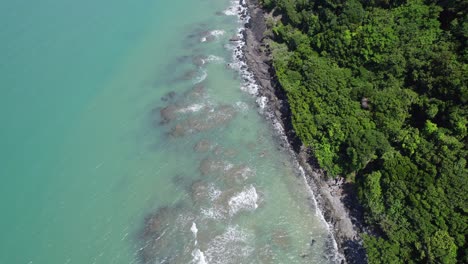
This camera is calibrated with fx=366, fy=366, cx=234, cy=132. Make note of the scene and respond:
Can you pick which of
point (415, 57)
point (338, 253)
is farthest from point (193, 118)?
point (415, 57)

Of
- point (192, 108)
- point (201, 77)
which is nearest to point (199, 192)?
point (192, 108)

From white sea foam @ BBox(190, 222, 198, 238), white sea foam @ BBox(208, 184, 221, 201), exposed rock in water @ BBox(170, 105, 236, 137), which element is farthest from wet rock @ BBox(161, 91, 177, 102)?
white sea foam @ BBox(190, 222, 198, 238)

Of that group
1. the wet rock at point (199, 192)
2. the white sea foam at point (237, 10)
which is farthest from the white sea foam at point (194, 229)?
the white sea foam at point (237, 10)

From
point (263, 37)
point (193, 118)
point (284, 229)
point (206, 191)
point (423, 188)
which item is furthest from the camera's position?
point (263, 37)

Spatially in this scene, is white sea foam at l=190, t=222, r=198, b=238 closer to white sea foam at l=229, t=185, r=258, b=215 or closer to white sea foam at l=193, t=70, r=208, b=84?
white sea foam at l=229, t=185, r=258, b=215

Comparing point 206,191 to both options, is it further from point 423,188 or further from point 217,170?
point 423,188

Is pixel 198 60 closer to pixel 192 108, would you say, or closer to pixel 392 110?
pixel 192 108
